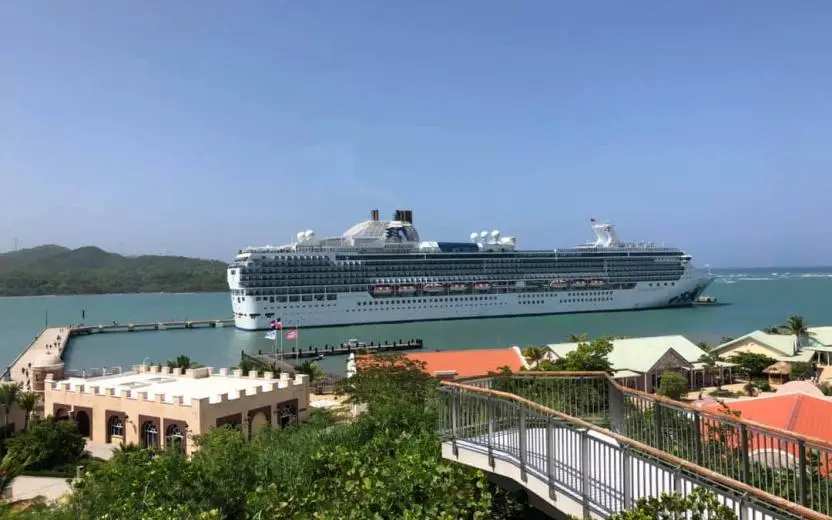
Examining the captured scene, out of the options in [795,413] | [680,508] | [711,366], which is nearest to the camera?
[680,508]

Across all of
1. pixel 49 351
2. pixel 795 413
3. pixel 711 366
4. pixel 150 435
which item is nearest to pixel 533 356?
pixel 711 366

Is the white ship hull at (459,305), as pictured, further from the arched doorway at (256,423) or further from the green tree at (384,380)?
the arched doorway at (256,423)

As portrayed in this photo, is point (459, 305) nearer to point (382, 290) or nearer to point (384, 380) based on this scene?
point (382, 290)

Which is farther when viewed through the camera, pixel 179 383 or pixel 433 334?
pixel 433 334

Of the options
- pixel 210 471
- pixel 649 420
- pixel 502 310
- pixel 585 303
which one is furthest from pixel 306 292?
pixel 649 420

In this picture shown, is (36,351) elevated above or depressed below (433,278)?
below

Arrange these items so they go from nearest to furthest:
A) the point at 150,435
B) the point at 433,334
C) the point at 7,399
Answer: the point at 150,435 < the point at 7,399 < the point at 433,334

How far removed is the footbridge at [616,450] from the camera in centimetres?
411

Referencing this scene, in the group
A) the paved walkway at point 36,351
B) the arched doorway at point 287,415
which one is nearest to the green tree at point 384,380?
the arched doorway at point 287,415

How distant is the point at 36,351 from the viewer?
43906mm

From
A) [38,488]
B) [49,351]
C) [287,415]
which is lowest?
[38,488]

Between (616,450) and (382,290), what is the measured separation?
5438 cm

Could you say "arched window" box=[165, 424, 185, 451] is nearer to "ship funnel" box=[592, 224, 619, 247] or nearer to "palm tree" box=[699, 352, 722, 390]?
"palm tree" box=[699, 352, 722, 390]

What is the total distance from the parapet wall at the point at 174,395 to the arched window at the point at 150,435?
26.2 inches
